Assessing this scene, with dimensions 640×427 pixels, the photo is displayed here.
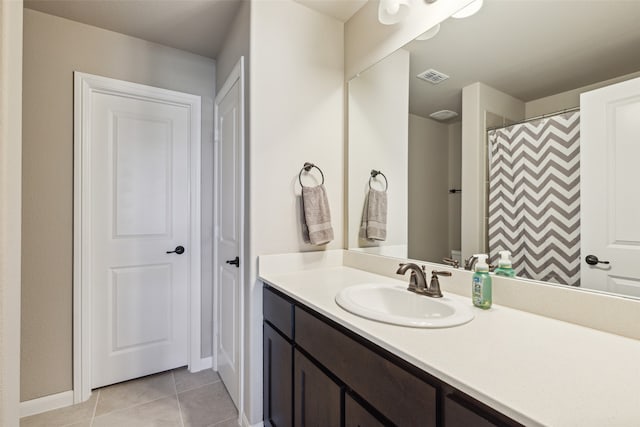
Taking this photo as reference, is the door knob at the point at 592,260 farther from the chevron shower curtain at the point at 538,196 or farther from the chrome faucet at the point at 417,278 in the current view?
the chrome faucet at the point at 417,278

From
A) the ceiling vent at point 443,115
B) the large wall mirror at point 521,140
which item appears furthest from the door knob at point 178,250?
the ceiling vent at point 443,115

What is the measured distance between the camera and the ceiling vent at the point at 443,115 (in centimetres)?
130

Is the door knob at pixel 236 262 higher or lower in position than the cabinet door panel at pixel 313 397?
higher

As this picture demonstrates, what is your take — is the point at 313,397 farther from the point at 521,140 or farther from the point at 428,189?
the point at 521,140

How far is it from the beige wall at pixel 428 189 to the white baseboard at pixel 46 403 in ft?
7.46

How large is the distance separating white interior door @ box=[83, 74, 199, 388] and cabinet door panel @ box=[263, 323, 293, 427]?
1.05 metres

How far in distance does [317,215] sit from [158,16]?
160 cm

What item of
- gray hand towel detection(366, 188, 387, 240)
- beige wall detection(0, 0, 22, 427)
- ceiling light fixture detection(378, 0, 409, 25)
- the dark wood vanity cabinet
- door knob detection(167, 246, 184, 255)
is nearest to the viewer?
the dark wood vanity cabinet

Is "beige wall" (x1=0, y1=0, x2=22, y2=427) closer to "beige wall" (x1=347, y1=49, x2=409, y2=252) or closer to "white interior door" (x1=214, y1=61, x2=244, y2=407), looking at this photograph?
"white interior door" (x1=214, y1=61, x2=244, y2=407)

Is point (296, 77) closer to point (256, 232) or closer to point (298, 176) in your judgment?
point (298, 176)

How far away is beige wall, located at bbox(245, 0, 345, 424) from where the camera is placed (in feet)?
5.17

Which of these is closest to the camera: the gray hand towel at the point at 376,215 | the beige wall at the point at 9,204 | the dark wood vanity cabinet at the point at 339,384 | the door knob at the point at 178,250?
the dark wood vanity cabinet at the point at 339,384

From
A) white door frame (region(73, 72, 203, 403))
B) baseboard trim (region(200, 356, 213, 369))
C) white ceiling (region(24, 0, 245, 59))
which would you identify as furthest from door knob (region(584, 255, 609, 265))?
white door frame (region(73, 72, 203, 403))

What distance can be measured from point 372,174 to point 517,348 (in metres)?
1.14
